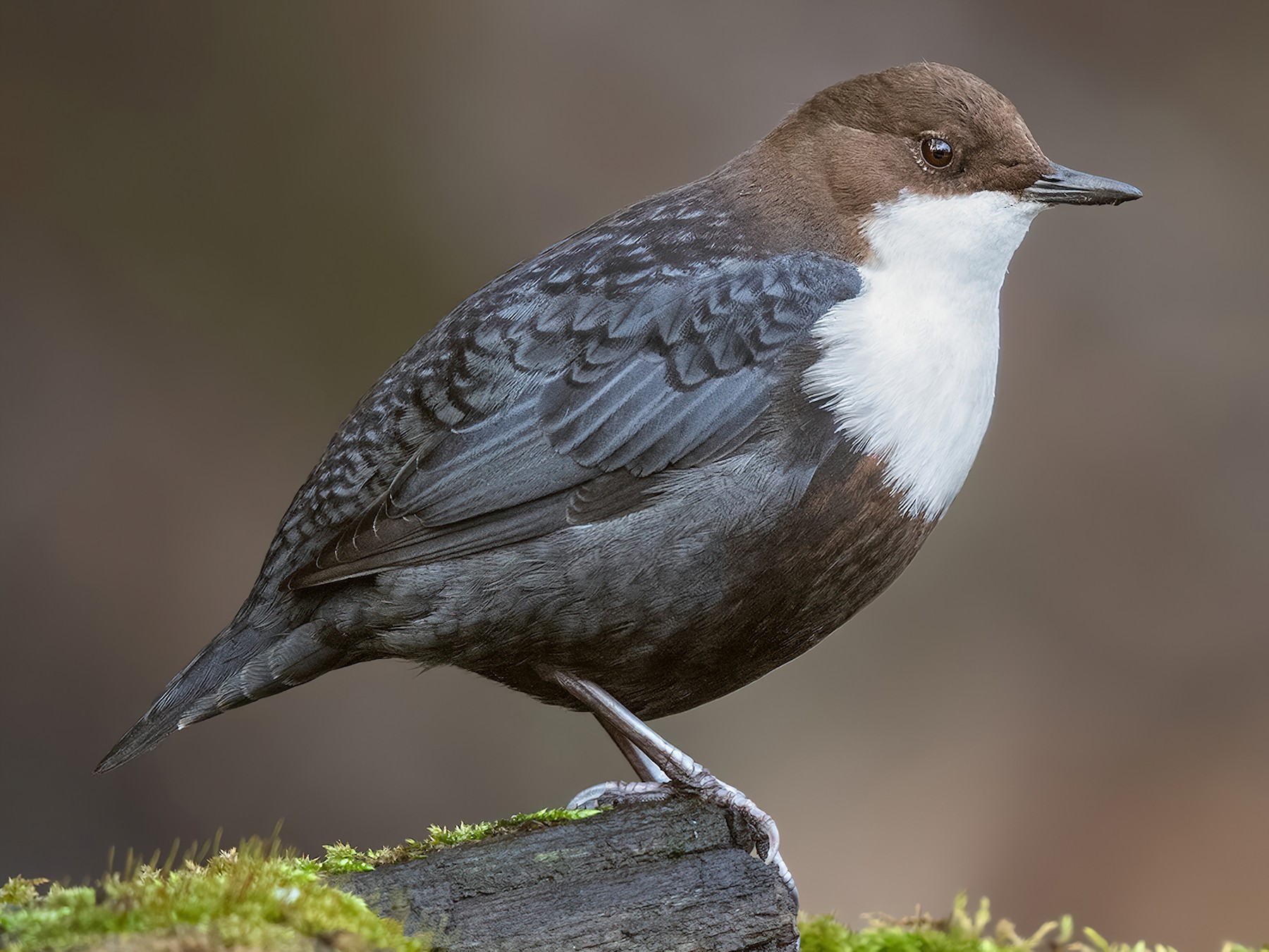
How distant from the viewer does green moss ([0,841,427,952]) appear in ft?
5.22

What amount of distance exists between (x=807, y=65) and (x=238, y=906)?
174 inches

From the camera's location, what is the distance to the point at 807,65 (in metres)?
5.19

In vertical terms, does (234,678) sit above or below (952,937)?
above

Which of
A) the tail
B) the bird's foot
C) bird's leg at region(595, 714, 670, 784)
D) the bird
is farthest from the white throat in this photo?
the tail

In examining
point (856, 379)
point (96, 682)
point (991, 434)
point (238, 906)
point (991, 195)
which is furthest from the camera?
point (991, 434)

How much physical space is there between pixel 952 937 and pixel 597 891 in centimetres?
92

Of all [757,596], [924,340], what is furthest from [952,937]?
[924,340]

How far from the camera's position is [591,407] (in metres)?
2.39

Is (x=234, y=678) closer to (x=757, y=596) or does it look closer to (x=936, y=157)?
(x=757, y=596)

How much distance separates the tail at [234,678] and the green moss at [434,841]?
37cm

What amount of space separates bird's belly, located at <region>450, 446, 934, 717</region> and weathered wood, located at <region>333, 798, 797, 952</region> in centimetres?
32

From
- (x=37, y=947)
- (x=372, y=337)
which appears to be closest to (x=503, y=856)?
(x=37, y=947)

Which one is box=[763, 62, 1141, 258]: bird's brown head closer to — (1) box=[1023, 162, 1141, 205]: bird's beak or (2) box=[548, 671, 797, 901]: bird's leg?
(1) box=[1023, 162, 1141, 205]: bird's beak

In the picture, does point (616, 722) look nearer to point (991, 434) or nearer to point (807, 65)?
point (991, 434)
